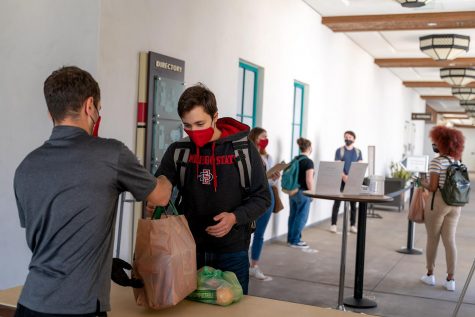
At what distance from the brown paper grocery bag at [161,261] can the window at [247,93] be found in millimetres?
4902

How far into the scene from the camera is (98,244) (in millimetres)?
1660

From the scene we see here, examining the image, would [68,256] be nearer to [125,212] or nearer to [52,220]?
[52,220]

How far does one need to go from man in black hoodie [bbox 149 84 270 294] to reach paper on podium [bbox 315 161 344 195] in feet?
8.02

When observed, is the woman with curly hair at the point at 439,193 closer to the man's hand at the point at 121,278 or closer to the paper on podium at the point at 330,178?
the paper on podium at the point at 330,178

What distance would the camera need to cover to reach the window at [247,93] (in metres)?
7.01

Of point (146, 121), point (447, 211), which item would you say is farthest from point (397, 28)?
point (146, 121)

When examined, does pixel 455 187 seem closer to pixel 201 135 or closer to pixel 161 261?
pixel 201 135

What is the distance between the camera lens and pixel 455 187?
17.9 feet

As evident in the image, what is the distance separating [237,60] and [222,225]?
14.7ft

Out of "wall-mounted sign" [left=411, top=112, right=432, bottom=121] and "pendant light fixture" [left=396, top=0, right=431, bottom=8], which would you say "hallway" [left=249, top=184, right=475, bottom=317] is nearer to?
"pendant light fixture" [left=396, top=0, right=431, bottom=8]

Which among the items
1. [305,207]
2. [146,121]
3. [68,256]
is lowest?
[305,207]

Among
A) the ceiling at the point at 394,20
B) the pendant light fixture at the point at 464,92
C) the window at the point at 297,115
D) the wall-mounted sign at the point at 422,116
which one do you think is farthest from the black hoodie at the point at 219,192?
the wall-mounted sign at the point at 422,116

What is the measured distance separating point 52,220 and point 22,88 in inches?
124

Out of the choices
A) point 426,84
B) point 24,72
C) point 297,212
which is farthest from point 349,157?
point 426,84
